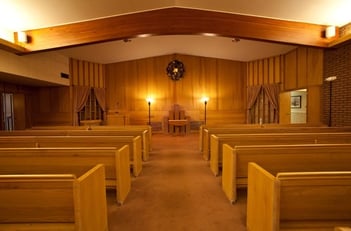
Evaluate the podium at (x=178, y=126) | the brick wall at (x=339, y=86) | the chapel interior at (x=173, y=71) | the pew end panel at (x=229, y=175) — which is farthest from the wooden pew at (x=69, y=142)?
the podium at (x=178, y=126)

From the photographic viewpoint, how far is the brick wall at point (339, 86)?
16.1ft

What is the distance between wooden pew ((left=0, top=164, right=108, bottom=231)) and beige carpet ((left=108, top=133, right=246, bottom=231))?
0.69 metres

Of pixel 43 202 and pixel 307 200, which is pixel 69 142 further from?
pixel 307 200

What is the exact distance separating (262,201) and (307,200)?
0.31m

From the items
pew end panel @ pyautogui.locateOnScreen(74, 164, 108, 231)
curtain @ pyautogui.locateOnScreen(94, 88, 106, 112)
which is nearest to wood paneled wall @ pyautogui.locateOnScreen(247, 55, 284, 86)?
curtain @ pyautogui.locateOnScreen(94, 88, 106, 112)

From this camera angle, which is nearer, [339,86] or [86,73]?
[339,86]

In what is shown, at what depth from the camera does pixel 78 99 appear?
8.19m

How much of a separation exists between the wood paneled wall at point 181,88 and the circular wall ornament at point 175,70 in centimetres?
17

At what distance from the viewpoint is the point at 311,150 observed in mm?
2449

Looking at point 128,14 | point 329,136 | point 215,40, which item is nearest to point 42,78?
point 128,14

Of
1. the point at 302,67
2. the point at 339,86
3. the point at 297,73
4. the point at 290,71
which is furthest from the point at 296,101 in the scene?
the point at 339,86

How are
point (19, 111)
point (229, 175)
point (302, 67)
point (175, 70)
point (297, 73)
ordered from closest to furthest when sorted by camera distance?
point (229, 175), point (302, 67), point (297, 73), point (19, 111), point (175, 70)

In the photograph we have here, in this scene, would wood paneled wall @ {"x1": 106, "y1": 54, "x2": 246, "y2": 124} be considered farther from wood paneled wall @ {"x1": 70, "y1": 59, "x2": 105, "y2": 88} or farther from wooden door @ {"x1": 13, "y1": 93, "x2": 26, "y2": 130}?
wooden door @ {"x1": 13, "y1": 93, "x2": 26, "y2": 130}

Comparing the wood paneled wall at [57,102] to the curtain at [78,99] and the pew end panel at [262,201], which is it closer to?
the curtain at [78,99]
